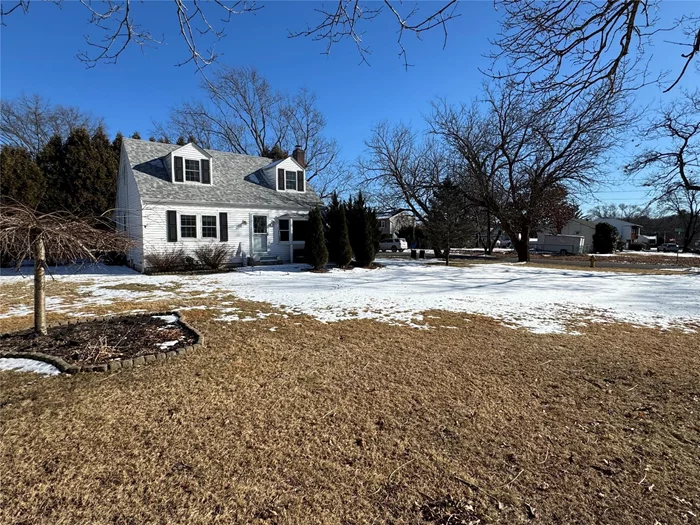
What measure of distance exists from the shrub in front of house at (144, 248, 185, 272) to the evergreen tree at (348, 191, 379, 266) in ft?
24.9

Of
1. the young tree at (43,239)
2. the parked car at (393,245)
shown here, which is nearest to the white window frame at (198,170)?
the young tree at (43,239)

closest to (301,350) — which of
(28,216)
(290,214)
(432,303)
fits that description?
(28,216)

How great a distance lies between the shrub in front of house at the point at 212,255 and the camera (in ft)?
49.4

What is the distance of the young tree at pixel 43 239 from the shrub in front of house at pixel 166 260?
9960 mm

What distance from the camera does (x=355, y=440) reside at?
9.61ft

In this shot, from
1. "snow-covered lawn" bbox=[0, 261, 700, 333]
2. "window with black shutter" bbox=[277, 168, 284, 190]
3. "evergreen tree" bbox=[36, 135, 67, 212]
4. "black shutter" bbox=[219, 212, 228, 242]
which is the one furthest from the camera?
"window with black shutter" bbox=[277, 168, 284, 190]

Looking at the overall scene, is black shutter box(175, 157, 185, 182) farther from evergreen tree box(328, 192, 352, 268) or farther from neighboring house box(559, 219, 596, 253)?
neighboring house box(559, 219, 596, 253)

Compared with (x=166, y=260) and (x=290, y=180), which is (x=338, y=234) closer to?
(x=290, y=180)

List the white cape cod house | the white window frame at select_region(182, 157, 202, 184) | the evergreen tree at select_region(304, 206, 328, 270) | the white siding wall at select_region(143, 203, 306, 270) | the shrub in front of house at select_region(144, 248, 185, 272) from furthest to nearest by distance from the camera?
the white window frame at select_region(182, 157, 202, 184) → the evergreen tree at select_region(304, 206, 328, 270) → the white cape cod house → the white siding wall at select_region(143, 203, 306, 270) → the shrub in front of house at select_region(144, 248, 185, 272)

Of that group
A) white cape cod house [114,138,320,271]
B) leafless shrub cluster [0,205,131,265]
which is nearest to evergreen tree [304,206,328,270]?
white cape cod house [114,138,320,271]

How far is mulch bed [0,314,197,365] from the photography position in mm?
4465

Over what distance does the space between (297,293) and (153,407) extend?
664 cm

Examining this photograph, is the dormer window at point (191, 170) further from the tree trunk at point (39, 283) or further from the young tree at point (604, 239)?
the young tree at point (604, 239)

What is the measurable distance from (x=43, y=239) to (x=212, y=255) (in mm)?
11231
